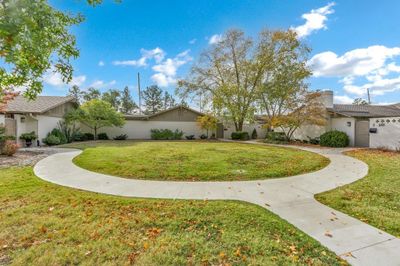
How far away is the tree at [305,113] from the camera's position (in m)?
15.9

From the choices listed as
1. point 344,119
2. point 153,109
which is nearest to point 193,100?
point 344,119

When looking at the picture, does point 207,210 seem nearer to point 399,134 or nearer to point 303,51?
point 399,134

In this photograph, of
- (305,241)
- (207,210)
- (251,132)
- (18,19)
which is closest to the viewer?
(18,19)

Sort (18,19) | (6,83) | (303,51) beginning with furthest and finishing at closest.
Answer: (303,51) < (6,83) < (18,19)

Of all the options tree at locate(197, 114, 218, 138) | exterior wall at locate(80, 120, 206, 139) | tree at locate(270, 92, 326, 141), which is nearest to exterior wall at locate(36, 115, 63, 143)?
exterior wall at locate(80, 120, 206, 139)

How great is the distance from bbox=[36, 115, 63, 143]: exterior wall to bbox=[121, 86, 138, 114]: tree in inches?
1160

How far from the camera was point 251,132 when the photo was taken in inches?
1040

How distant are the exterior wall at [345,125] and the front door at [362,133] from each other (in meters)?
0.25

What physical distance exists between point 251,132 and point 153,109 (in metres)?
26.7

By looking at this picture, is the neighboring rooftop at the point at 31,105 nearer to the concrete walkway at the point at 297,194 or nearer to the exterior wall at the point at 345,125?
the concrete walkway at the point at 297,194

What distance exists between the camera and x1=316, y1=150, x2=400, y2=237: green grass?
3.60 m

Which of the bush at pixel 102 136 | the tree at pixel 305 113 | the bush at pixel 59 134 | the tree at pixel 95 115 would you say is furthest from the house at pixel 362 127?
the bush at pixel 59 134

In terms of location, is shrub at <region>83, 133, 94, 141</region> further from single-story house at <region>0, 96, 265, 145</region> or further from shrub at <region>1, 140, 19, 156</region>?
shrub at <region>1, 140, 19, 156</region>

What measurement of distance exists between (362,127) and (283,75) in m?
7.15
